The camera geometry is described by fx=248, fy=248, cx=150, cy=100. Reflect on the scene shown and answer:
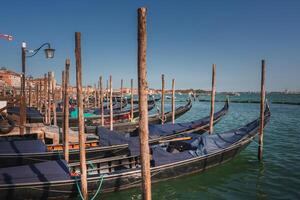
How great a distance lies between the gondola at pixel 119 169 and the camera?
6094 millimetres

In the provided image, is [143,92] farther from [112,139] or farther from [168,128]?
[168,128]

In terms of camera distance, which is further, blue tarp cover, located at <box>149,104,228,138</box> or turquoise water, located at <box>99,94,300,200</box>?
blue tarp cover, located at <box>149,104,228,138</box>

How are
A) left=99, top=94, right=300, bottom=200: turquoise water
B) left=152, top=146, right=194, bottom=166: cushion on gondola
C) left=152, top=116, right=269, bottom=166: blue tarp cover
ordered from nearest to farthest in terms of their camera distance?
left=99, top=94, right=300, bottom=200: turquoise water
left=152, top=146, right=194, bottom=166: cushion on gondola
left=152, top=116, right=269, bottom=166: blue tarp cover

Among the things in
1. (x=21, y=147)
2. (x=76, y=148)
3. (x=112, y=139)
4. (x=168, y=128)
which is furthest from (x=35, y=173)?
(x=168, y=128)

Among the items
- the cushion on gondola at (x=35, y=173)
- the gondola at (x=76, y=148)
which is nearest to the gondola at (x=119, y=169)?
the cushion on gondola at (x=35, y=173)

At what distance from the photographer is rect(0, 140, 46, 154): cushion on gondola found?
824 cm

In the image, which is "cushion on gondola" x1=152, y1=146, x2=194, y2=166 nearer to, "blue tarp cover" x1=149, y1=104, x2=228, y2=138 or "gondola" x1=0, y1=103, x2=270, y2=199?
"gondola" x1=0, y1=103, x2=270, y2=199

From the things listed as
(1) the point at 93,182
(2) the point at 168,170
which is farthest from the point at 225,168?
(1) the point at 93,182

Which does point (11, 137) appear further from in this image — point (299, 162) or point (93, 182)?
point (299, 162)

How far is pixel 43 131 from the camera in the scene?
10328 millimetres

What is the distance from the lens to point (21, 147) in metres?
8.34

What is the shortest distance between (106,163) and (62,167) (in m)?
2.12

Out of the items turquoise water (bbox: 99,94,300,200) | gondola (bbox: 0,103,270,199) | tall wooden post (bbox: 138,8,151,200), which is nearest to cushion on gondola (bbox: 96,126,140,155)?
gondola (bbox: 0,103,270,199)

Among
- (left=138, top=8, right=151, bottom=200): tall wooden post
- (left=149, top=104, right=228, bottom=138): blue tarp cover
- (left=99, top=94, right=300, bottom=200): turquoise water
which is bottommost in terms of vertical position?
(left=99, top=94, right=300, bottom=200): turquoise water
